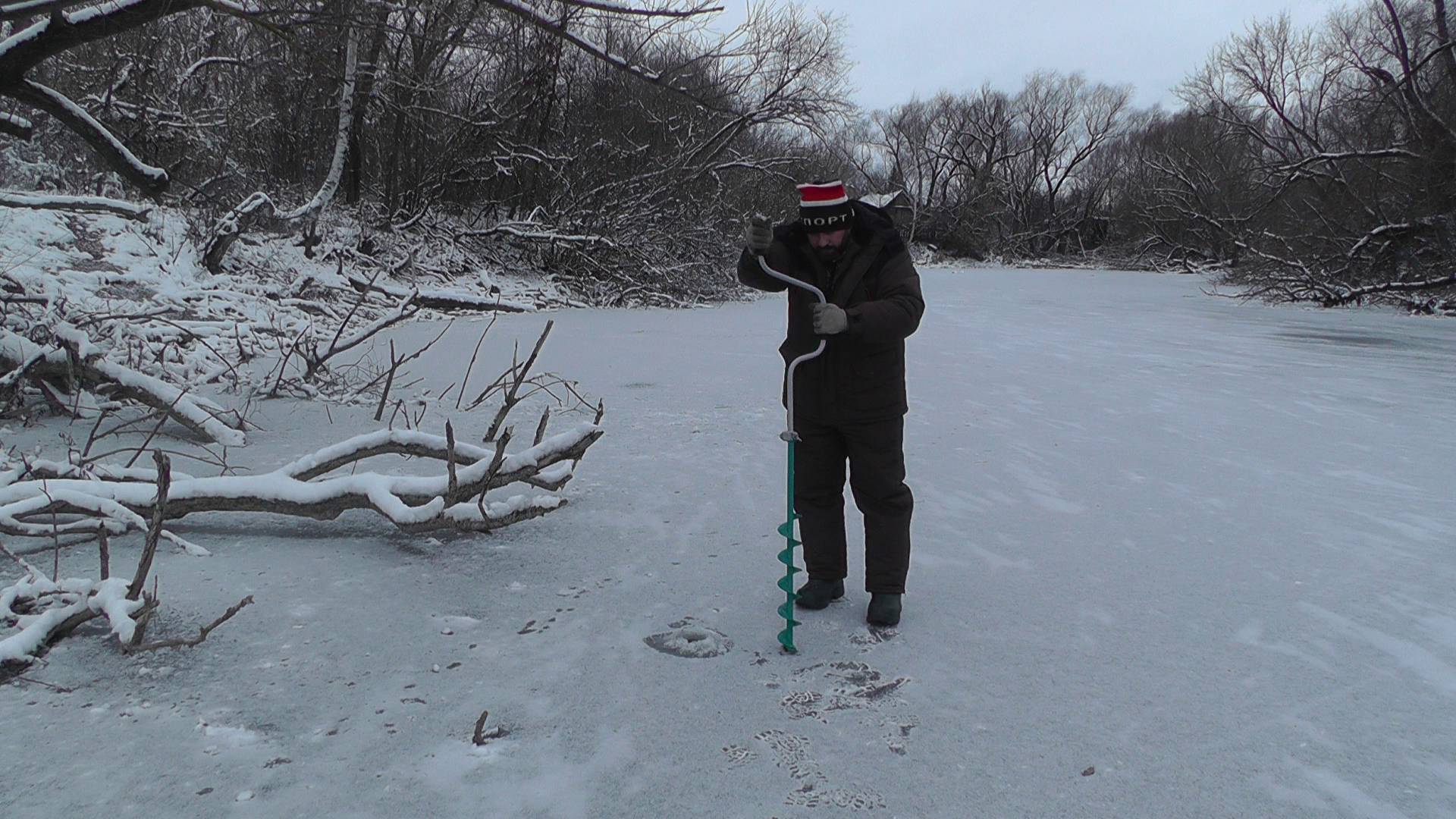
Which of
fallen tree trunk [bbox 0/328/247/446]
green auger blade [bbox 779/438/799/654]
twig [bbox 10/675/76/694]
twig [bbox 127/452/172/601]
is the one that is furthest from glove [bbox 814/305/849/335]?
fallen tree trunk [bbox 0/328/247/446]

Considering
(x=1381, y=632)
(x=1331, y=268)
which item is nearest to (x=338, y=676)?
(x=1381, y=632)

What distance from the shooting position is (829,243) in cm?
310

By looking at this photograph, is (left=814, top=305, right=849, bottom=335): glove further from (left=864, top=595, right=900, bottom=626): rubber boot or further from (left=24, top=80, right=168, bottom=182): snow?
(left=24, top=80, right=168, bottom=182): snow

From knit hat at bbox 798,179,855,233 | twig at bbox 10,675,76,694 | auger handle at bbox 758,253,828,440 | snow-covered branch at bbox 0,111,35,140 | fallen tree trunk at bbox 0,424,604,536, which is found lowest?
twig at bbox 10,675,76,694

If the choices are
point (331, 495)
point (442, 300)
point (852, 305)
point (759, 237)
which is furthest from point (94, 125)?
point (442, 300)

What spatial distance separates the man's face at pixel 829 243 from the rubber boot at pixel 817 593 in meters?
1.12

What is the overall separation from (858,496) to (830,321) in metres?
0.75

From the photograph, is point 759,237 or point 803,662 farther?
point 759,237

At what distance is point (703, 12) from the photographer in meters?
3.71

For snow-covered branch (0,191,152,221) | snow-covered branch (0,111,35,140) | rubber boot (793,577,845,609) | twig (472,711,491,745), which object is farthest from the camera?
snow-covered branch (0,191,152,221)

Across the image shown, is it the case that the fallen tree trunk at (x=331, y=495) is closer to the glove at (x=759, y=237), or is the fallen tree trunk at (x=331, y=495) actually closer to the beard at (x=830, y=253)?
the glove at (x=759, y=237)

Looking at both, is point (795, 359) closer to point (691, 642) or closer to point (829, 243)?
point (829, 243)

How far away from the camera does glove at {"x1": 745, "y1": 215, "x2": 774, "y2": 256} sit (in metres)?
2.96

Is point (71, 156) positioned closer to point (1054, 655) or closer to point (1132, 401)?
point (1132, 401)
